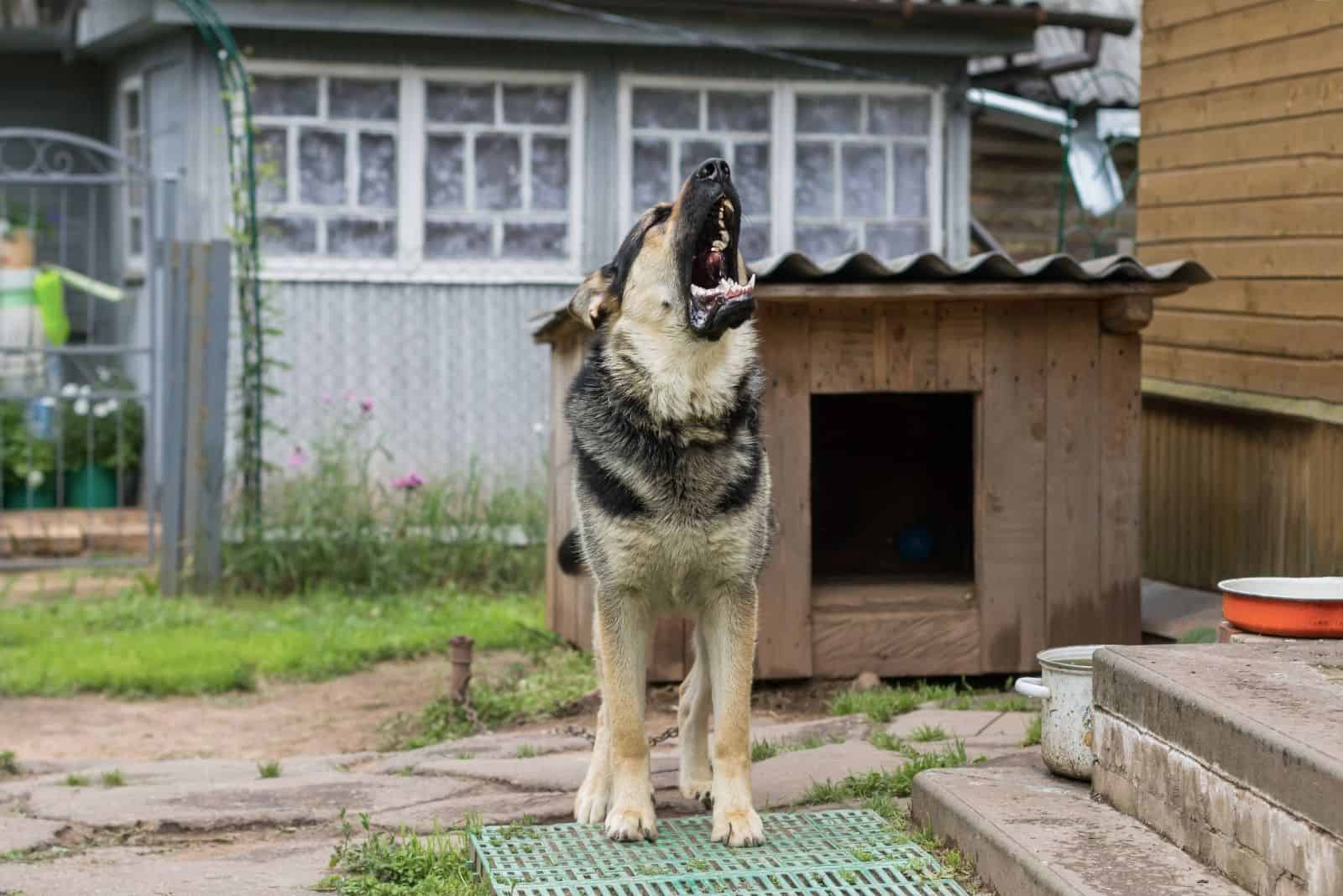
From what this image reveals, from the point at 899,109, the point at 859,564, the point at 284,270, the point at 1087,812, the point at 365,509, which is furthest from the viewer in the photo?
the point at 899,109

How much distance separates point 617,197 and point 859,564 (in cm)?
415

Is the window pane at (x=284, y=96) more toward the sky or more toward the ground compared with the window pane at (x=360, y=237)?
more toward the sky

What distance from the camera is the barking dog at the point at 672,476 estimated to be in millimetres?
4332

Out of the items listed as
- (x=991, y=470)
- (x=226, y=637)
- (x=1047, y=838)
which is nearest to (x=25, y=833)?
(x=1047, y=838)

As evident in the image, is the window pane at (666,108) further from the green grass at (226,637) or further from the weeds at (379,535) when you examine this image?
the green grass at (226,637)

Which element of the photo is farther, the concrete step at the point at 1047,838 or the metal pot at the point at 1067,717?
the metal pot at the point at 1067,717

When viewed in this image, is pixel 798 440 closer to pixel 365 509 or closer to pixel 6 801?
pixel 6 801

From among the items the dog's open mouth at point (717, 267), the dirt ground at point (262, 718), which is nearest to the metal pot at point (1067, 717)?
the dog's open mouth at point (717, 267)

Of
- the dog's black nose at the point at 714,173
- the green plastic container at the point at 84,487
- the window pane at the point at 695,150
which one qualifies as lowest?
the green plastic container at the point at 84,487

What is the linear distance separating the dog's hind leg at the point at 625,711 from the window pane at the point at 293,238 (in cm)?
739

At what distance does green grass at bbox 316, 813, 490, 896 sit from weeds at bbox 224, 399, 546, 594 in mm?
5251

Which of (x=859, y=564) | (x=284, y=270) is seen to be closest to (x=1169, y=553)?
(x=859, y=564)

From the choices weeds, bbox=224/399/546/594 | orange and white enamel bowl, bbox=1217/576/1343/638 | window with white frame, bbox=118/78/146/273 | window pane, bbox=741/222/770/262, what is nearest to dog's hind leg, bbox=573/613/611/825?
orange and white enamel bowl, bbox=1217/576/1343/638

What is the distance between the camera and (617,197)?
1160cm
